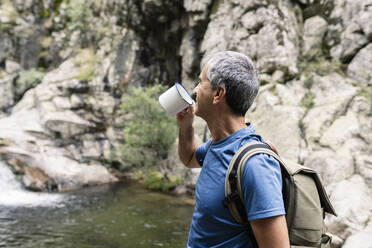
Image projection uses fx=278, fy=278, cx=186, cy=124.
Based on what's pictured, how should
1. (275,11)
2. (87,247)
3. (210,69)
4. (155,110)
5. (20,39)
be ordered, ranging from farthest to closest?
1. (20,39)
2. (155,110)
3. (275,11)
4. (87,247)
5. (210,69)

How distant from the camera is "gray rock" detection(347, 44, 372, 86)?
14.7 metres

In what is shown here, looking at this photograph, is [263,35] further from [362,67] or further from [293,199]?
[293,199]

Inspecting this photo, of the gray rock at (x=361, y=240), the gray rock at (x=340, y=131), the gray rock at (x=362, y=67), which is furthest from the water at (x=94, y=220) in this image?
the gray rock at (x=362, y=67)

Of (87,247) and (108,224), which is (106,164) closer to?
(108,224)

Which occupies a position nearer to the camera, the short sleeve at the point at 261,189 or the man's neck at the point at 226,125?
the short sleeve at the point at 261,189

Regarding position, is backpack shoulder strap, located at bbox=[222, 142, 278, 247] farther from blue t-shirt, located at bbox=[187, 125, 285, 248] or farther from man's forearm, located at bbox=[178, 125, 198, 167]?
man's forearm, located at bbox=[178, 125, 198, 167]

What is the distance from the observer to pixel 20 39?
90.0ft

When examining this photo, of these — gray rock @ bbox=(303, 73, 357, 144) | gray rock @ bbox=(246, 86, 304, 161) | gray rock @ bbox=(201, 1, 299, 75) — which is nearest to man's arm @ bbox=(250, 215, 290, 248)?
gray rock @ bbox=(246, 86, 304, 161)

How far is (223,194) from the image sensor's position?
1695 millimetres

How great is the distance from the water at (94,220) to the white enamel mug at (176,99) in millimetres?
7865

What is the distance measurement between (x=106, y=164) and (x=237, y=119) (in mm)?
21666

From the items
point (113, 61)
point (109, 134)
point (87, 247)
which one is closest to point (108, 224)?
point (87, 247)

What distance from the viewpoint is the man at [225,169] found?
1.48 m

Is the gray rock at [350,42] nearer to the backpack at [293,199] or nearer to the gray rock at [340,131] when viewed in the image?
the gray rock at [340,131]
